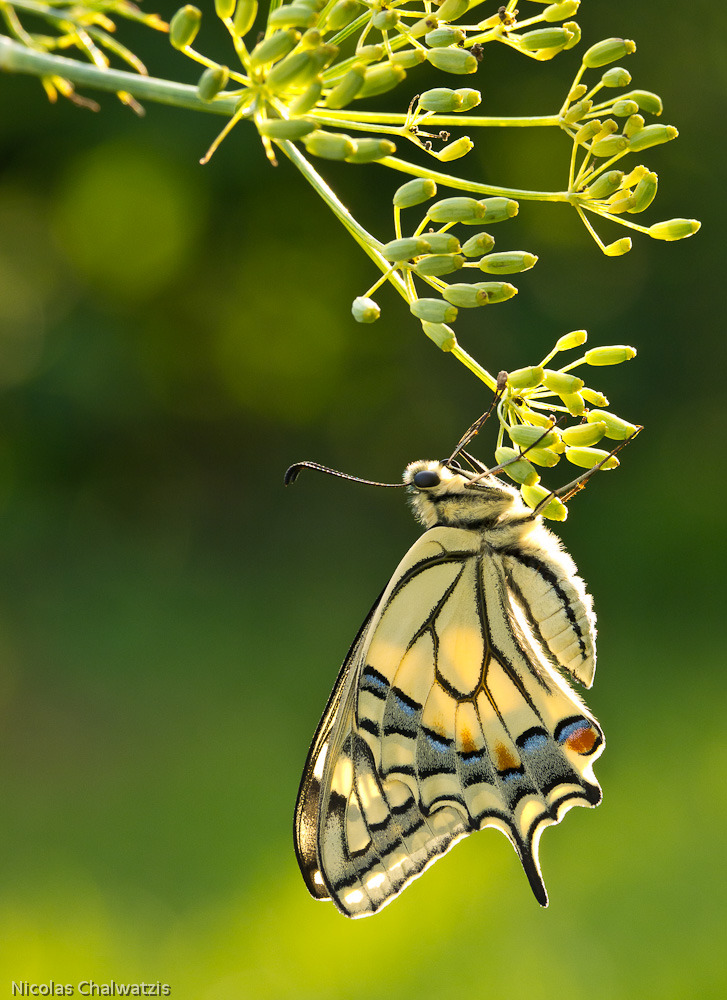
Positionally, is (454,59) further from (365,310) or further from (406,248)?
(365,310)

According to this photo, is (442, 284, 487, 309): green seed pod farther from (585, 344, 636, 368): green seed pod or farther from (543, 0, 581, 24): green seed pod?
(543, 0, 581, 24): green seed pod

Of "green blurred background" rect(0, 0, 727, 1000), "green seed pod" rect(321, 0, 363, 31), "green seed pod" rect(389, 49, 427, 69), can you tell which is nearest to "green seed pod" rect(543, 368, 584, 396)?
"green seed pod" rect(389, 49, 427, 69)

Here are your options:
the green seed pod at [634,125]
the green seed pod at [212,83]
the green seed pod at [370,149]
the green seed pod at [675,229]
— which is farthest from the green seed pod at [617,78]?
A: the green seed pod at [212,83]

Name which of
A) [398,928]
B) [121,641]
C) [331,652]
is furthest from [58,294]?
[398,928]

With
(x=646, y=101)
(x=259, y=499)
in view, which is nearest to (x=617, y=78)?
(x=646, y=101)

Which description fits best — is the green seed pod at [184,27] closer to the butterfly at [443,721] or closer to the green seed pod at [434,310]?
the green seed pod at [434,310]

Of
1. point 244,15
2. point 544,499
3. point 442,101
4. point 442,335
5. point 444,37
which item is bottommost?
point 544,499
